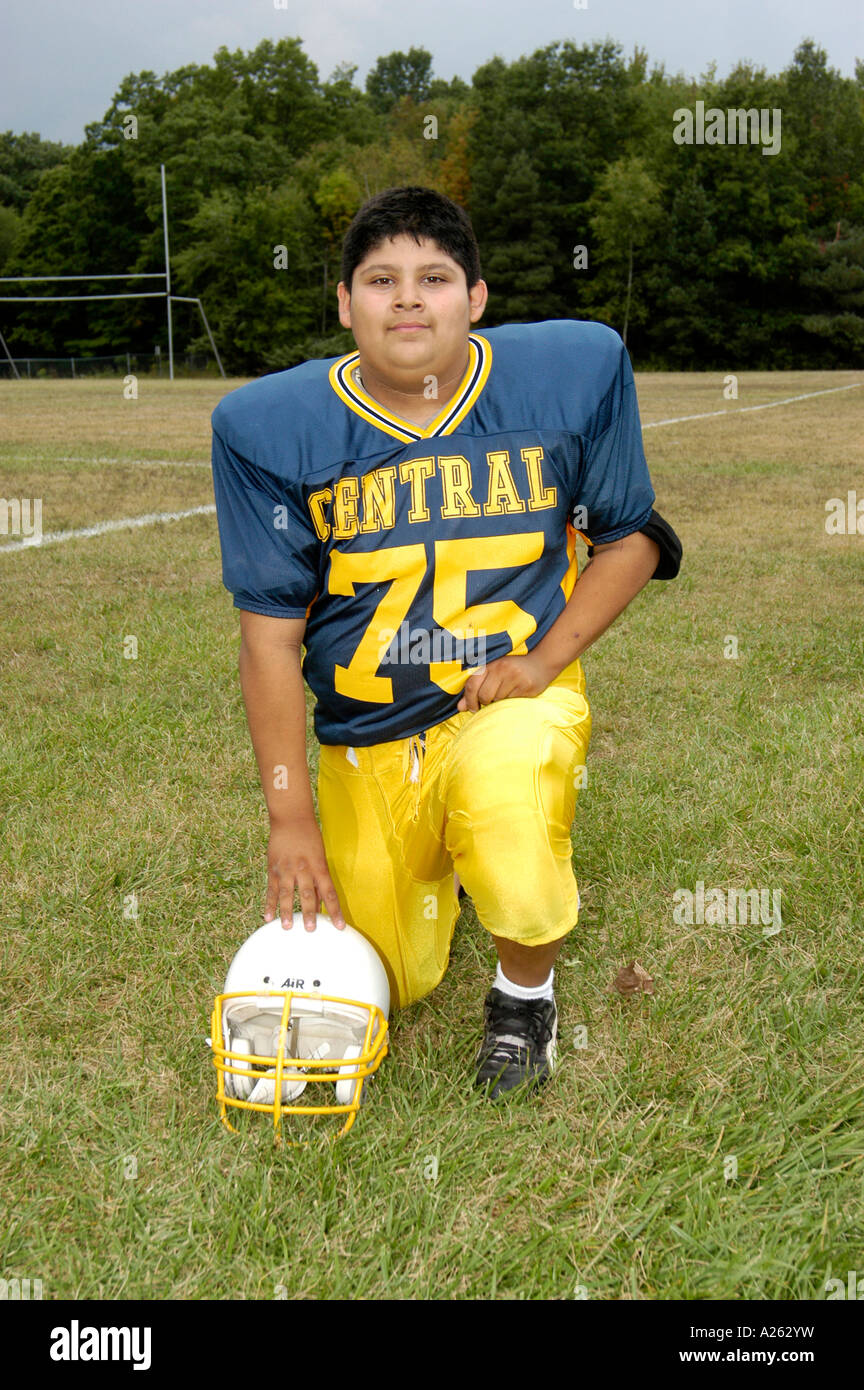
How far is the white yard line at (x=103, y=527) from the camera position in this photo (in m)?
5.61

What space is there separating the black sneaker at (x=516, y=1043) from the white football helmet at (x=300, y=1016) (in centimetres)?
19

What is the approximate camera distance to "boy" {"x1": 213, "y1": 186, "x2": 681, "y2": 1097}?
5.93 feet

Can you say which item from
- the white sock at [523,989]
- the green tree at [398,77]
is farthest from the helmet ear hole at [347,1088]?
the green tree at [398,77]

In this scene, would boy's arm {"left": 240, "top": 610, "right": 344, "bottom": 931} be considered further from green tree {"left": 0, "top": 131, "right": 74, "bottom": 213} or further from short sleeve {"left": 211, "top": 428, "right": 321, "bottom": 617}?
green tree {"left": 0, "top": 131, "right": 74, "bottom": 213}

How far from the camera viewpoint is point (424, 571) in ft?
6.20

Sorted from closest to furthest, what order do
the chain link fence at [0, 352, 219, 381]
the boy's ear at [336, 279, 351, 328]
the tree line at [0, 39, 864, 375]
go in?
the boy's ear at [336, 279, 351, 328] → the chain link fence at [0, 352, 219, 381] → the tree line at [0, 39, 864, 375]

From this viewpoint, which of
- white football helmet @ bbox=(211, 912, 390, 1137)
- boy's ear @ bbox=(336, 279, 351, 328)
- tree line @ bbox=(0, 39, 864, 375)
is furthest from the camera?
tree line @ bbox=(0, 39, 864, 375)

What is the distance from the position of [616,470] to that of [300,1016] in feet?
3.44

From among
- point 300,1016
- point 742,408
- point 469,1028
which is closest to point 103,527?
point 469,1028

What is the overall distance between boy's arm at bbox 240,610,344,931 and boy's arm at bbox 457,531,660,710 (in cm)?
29

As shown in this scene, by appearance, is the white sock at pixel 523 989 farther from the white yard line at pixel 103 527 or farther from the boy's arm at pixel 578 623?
the white yard line at pixel 103 527

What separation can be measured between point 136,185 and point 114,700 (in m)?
44.4

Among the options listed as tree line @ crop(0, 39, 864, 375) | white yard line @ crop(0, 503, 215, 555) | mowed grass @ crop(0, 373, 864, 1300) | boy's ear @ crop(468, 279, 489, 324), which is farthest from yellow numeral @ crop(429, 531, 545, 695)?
tree line @ crop(0, 39, 864, 375)

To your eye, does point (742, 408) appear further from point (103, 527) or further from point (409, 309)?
point (409, 309)
